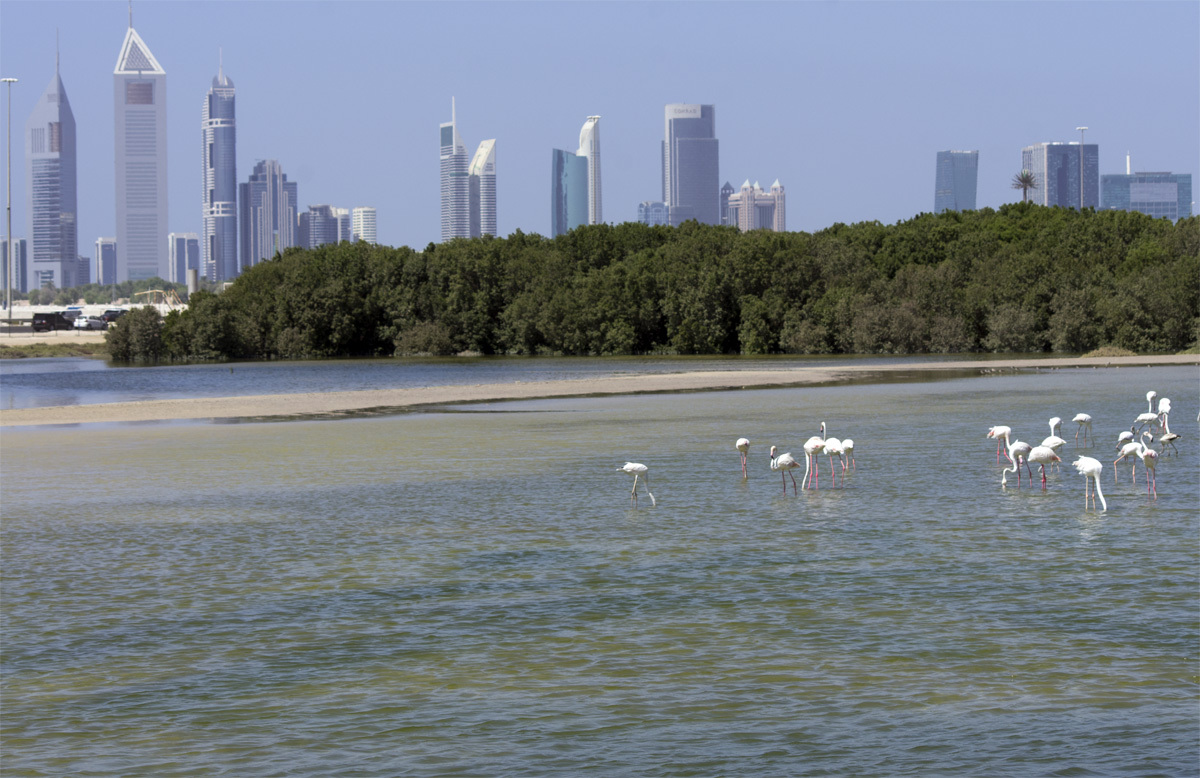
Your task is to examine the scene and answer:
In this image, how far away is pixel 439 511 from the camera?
20625mm

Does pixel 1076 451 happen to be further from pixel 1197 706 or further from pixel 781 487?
pixel 1197 706

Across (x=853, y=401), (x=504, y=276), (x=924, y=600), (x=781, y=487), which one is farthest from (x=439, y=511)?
(x=504, y=276)

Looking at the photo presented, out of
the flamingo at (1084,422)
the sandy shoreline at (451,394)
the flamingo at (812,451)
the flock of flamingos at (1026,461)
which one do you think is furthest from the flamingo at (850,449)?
the sandy shoreline at (451,394)

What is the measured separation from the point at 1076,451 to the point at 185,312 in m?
135

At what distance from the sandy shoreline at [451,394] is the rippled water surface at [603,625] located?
21504mm

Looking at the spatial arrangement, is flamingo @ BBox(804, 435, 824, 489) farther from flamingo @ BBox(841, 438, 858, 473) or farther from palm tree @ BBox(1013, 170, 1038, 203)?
palm tree @ BBox(1013, 170, 1038, 203)

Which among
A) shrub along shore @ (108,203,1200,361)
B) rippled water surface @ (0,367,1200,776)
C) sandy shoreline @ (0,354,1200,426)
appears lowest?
rippled water surface @ (0,367,1200,776)

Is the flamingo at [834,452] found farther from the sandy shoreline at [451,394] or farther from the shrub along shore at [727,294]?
the shrub along shore at [727,294]

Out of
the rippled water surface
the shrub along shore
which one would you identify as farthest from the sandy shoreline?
the shrub along shore

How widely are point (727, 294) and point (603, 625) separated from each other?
118m

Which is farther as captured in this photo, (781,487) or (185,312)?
(185,312)

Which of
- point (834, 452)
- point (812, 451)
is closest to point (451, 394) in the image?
point (834, 452)

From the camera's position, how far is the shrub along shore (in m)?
107

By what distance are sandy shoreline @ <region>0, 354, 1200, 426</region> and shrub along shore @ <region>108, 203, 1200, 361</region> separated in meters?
29.3
